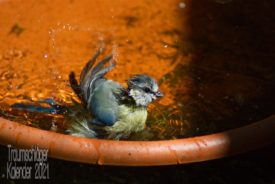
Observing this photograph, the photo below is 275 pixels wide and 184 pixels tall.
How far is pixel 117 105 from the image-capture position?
3463 millimetres

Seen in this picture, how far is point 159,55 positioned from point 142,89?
0.85 m

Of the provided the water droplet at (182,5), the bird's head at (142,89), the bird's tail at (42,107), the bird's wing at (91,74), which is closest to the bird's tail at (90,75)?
the bird's wing at (91,74)

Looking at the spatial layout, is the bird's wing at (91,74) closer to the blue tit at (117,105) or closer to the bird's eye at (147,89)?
the blue tit at (117,105)

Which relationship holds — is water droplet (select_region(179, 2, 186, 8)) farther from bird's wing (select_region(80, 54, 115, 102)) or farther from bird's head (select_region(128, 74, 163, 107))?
bird's head (select_region(128, 74, 163, 107))

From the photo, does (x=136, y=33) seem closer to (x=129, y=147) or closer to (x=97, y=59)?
(x=97, y=59)

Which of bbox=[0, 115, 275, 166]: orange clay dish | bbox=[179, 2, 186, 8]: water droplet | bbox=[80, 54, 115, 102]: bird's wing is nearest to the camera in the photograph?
bbox=[0, 115, 275, 166]: orange clay dish

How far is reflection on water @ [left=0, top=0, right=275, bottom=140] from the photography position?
374 cm

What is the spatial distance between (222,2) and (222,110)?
3.74ft

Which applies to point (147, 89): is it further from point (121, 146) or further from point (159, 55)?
Result: point (159, 55)

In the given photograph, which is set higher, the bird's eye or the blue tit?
the bird's eye

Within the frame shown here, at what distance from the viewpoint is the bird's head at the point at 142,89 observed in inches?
135

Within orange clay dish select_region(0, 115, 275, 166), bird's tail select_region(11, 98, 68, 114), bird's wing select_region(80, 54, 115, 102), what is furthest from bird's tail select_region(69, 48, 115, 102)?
orange clay dish select_region(0, 115, 275, 166)

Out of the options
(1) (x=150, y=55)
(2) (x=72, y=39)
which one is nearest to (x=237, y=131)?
(1) (x=150, y=55)

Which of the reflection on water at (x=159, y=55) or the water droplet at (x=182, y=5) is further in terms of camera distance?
the water droplet at (x=182, y=5)
